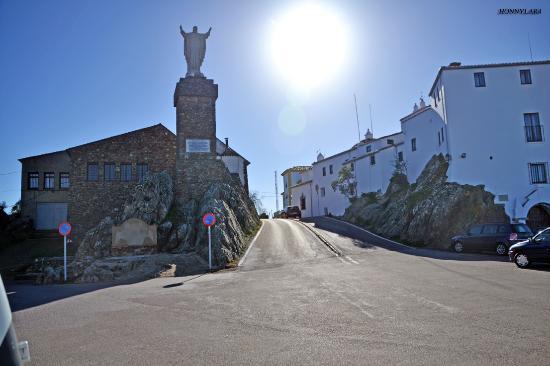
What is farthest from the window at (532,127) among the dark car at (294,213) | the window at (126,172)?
the dark car at (294,213)

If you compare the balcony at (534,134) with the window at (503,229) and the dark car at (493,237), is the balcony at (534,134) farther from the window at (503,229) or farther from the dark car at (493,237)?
the window at (503,229)

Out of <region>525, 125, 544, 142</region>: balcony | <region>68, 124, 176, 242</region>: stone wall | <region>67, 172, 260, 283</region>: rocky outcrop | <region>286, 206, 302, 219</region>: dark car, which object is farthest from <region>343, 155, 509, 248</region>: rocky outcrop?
<region>286, 206, 302, 219</region>: dark car

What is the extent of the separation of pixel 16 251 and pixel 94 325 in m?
34.5

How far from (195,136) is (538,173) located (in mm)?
25651

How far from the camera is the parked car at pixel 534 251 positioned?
1457 cm

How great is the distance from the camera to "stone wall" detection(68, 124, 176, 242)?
30016 mm

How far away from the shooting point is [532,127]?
1174 inches

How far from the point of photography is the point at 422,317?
751cm

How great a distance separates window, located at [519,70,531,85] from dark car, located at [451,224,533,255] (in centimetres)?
1534

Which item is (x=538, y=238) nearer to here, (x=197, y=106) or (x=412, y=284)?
(x=412, y=284)

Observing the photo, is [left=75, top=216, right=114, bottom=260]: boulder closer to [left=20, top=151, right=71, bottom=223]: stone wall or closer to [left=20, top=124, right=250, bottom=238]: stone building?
[left=20, top=124, right=250, bottom=238]: stone building

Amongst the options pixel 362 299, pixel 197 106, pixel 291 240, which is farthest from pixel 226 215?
pixel 362 299

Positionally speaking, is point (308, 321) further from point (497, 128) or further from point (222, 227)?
point (497, 128)

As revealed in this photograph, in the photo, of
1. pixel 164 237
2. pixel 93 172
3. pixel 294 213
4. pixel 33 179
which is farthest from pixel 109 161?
pixel 294 213
